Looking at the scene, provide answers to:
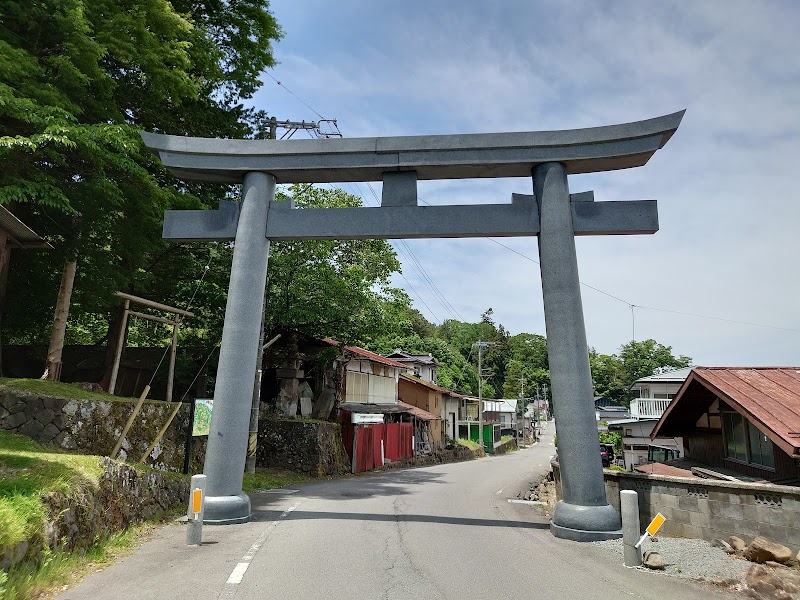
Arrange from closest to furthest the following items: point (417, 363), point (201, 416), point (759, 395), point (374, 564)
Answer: point (374, 564) → point (759, 395) → point (201, 416) → point (417, 363)

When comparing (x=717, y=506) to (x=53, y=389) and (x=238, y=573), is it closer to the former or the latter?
(x=238, y=573)

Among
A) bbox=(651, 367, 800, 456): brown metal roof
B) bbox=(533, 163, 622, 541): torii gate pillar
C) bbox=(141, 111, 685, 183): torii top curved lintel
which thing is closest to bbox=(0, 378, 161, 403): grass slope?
bbox=(141, 111, 685, 183): torii top curved lintel

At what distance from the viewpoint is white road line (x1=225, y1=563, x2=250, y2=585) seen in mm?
5812

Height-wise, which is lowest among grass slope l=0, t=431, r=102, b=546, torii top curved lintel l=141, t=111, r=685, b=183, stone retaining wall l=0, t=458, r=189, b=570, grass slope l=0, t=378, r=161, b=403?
stone retaining wall l=0, t=458, r=189, b=570

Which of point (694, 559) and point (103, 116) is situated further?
point (103, 116)

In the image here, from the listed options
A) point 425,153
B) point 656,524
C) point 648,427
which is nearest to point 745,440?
point 656,524

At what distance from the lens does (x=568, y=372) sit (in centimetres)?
888

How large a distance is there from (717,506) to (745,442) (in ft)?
19.2

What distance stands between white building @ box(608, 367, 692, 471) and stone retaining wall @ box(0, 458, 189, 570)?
719 inches

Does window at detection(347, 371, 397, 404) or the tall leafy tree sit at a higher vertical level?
the tall leafy tree

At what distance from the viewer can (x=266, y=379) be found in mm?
24875

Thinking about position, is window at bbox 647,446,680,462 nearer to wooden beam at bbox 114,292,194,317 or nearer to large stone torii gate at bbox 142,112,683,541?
large stone torii gate at bbox 142,112,683,541

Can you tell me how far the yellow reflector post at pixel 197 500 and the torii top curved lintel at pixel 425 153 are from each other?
20.0ft

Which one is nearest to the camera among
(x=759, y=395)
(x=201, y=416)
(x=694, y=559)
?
(x=694, y=559)
